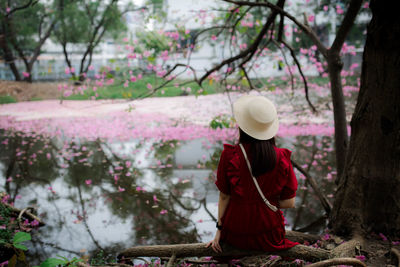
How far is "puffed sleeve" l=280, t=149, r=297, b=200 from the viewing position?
1819 mm

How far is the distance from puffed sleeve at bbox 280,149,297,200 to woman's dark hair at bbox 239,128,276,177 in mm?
98

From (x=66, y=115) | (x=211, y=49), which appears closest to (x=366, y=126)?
(x=66, y=115)

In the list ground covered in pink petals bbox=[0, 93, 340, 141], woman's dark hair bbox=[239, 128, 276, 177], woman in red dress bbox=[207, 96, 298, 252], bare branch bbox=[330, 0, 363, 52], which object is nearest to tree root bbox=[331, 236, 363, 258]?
woman in red dress bbox=[207, 96, 298, 252]

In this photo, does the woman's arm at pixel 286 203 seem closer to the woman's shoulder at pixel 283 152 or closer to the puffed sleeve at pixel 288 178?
the puffed sleeve at pixel 288 178

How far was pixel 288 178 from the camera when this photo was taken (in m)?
1.84

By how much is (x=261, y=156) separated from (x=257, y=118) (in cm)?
19

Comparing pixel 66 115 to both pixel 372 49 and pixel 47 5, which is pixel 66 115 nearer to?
pixel 47 5

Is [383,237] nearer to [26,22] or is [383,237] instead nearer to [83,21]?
[83,21]

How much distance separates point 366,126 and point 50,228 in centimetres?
337

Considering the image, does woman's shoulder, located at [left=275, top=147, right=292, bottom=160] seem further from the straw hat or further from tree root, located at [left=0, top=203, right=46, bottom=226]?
tree root, located at [left=0, top=203, right=46, bottom=226]

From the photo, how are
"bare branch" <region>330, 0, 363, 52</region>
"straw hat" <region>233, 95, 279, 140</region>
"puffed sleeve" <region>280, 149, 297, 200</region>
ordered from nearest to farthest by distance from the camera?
"straw hat" <region>233, 95, 279, 140</region> → "puffed sleeve" <region>280, 149, 297, 200</region> → "bare branch" <region>330, 0, 363, 52</region>

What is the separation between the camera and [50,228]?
150 inches

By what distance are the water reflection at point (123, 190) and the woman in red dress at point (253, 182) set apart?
175 cm

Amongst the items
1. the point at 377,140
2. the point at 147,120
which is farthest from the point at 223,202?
the point at 147,120
